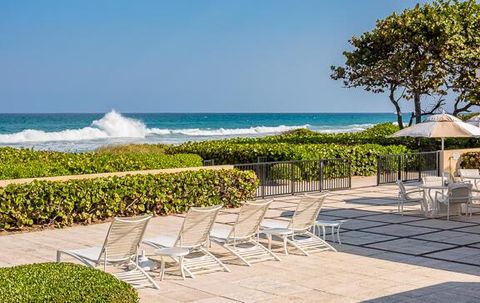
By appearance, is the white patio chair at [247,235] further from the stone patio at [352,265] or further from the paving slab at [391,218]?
the paving slab at [391,218]

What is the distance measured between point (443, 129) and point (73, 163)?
30.2 feet

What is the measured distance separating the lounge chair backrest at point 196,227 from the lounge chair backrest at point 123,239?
903 millimetres

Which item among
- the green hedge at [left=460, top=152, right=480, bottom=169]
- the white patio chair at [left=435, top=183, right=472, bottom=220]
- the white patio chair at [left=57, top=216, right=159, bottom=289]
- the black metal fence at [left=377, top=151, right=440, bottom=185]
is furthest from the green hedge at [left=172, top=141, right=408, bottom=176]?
the white patio chair at [left=57, top=216, right=159, bottom=289]

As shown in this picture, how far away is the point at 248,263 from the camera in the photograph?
414 inches

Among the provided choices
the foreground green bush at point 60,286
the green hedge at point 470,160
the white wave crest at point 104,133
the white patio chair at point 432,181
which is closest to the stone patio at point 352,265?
the white patio chair at point 432,181

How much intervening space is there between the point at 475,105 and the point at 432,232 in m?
19.8

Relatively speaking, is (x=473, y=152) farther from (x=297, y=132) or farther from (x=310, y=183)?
(x=297, y=132)

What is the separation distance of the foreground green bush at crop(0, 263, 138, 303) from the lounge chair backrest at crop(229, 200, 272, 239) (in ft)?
13.9

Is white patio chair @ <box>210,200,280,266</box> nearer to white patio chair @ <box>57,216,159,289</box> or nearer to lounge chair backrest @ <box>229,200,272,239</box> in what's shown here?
lounge chair backrest @ <box>229,200,272,239</box>

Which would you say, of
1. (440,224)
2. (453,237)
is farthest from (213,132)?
(453,237)

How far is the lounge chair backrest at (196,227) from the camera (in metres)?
10.0

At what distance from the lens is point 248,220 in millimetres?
10922

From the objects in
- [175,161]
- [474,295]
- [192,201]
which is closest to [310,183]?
[175,161]

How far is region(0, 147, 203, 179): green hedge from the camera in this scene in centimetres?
1636
